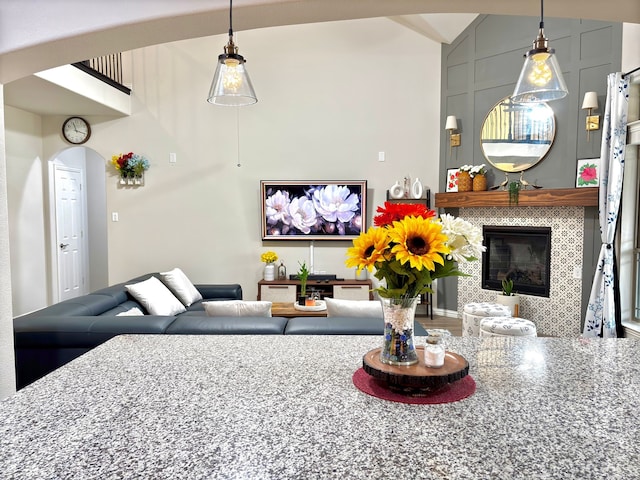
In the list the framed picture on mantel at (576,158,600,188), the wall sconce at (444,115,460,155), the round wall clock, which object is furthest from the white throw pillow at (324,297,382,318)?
the round wall clock

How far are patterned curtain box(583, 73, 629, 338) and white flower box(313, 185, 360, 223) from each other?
9.12 feet

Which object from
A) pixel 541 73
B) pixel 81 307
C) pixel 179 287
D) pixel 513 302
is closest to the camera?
Result: pixel 541 73

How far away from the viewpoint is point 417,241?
1.11m

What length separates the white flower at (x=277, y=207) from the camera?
232 inches

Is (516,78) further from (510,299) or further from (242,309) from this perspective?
(242,309)

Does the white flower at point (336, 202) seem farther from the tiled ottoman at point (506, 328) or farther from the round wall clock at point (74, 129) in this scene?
the round wall clock at point (74, 129)

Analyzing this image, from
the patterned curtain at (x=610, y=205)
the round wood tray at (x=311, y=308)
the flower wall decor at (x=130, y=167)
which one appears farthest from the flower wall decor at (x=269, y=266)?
the patterned curtain at (x=610, y=205)

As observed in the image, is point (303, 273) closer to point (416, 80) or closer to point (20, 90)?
point (416, 80)

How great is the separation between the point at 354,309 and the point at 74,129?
4.79m

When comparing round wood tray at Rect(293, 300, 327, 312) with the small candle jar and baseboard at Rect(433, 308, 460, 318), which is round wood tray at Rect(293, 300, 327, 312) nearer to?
baseboard at Rect(433, 308, 460, 318)

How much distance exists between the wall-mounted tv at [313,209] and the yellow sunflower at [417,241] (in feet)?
15.6

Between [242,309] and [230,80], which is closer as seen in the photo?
[230,80]

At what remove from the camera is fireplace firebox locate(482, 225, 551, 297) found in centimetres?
501

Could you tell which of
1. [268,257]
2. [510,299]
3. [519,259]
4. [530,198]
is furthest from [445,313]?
[268,257]
